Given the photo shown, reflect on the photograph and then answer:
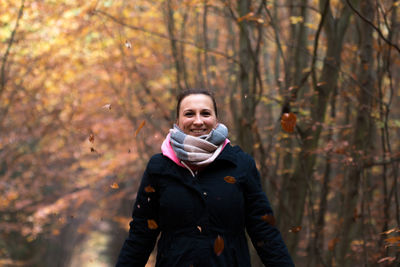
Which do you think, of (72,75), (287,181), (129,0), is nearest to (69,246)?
(72,75)

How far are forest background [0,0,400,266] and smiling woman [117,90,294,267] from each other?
2.58ft

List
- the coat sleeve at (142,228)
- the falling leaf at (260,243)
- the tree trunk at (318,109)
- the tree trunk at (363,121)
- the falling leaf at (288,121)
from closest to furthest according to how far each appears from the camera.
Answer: the falling leaf at (260,243) < the coat sleeve at (142,228) < the falling leaf at (288,121) < the tree trunk at (363,121) < the tree trunk at (318,109)

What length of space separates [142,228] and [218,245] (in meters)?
0.47

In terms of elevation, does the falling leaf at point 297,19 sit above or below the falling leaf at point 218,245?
above

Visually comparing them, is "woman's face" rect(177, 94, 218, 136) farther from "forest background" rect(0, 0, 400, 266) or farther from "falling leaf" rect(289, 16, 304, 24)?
"falling leaf" rect(289, 16, 304, 24)

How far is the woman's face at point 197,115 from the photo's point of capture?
2.55 m

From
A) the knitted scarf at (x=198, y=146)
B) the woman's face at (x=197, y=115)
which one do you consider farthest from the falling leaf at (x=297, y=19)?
the knitted scarf at (x=198, y=146)

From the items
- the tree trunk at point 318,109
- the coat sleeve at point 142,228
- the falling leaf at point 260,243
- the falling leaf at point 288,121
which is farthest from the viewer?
the tree trunk at point 318,109

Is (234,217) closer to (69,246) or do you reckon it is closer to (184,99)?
(184,99)

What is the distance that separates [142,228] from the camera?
8.29 feet

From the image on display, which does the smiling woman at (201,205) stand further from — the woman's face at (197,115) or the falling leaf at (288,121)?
the falling leaf at (288,121)

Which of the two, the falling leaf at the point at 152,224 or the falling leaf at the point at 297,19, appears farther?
the falling leaf at the point at 297,19

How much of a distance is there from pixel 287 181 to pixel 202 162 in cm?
338

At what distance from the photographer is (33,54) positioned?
9766 millimetres
